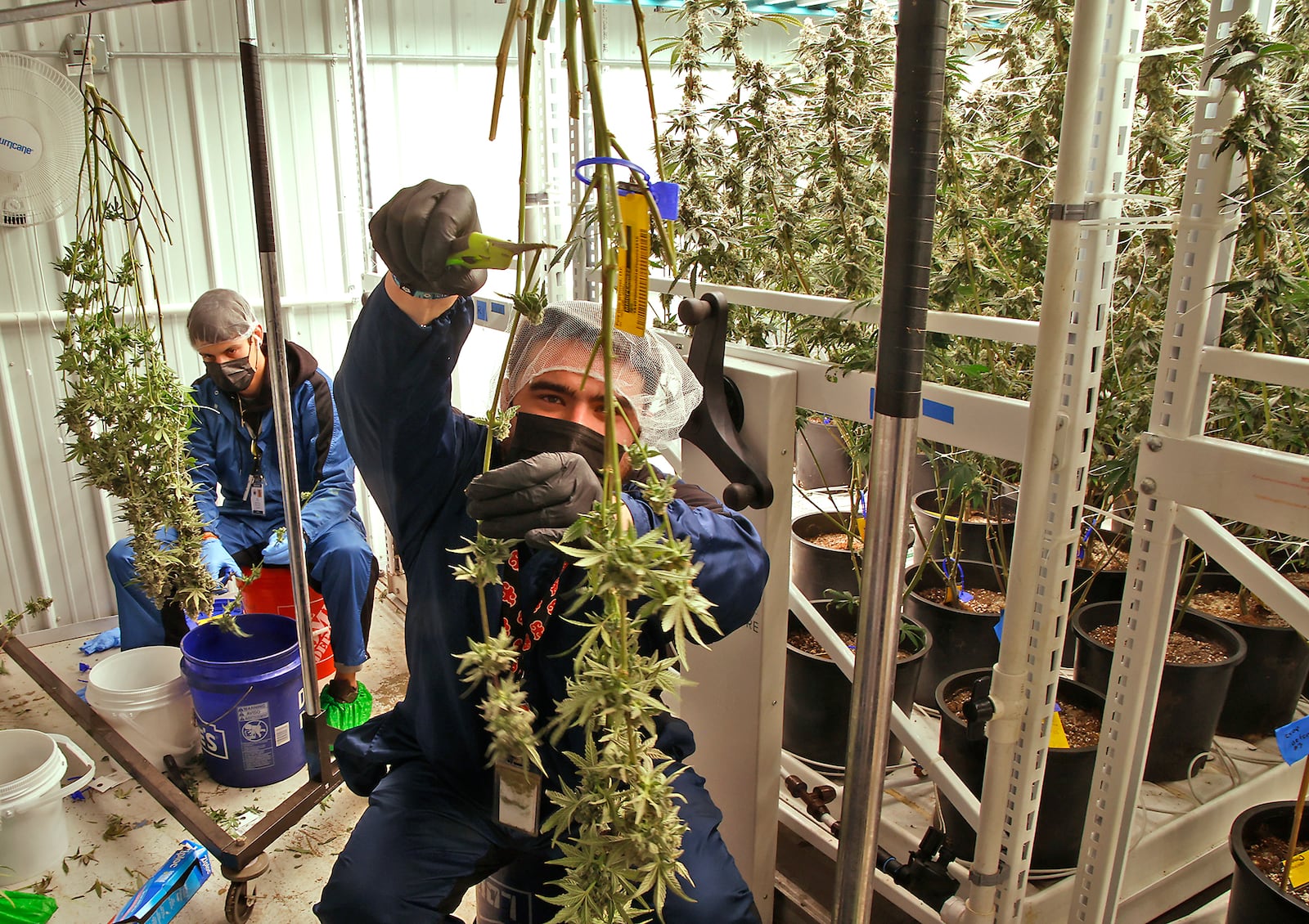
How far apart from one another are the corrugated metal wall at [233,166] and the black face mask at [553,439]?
2.17 m

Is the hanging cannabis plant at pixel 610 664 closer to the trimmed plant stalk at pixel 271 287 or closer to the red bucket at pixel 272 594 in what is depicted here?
the trimmed plant stalk at pixel 271 287

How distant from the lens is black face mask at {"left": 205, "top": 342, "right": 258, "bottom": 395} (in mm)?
2930

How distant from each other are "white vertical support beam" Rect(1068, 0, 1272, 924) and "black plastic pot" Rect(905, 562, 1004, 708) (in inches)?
44.4

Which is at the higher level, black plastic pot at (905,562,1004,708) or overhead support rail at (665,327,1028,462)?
overhead support rail at (665,327,1028,462)

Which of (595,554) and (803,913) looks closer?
(595,554)

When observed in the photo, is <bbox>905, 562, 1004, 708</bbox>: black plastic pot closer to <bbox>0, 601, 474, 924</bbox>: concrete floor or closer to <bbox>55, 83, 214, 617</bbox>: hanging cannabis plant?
<bbox>0, 601, 474, 924</bbox>: concrete floor

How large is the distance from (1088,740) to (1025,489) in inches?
46.3

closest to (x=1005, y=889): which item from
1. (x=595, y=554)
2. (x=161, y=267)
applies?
(x=595, y=554)

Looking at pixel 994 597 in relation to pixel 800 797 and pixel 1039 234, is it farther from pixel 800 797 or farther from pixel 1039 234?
pixel 1039 234

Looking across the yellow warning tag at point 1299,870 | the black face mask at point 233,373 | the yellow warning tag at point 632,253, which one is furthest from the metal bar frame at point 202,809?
the yellow warning tag at point 1299,870

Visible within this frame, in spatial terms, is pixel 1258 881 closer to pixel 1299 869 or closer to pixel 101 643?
pixel 1299 869

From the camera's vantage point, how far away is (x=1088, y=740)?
2074 mm

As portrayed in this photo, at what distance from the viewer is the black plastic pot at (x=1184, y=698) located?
2.14 m

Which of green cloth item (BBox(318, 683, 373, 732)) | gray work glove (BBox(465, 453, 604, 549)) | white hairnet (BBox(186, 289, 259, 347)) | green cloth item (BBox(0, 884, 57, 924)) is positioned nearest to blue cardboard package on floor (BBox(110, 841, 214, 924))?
green cloth item (BBox(0, 884, 57, 924))
